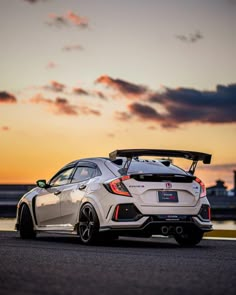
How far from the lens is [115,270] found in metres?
8.28

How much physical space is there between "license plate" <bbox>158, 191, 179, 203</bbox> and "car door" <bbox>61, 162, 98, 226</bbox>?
4.40ft

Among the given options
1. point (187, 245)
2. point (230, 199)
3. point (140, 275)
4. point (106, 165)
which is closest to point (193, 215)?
point (187, 245)

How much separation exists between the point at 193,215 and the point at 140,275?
15.5ft

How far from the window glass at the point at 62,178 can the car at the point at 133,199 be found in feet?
0.49

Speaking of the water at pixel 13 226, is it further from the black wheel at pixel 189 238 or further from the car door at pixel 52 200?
the black wheel at pixel 189 238

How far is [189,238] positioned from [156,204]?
1202mm

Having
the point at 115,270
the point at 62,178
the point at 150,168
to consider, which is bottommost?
the point at 115,270

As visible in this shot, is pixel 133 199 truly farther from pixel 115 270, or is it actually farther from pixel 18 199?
pixel 18 199

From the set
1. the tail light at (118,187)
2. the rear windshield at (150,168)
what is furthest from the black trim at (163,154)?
the tail light at (118,187)

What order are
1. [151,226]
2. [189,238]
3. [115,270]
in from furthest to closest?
1. [189,238]
2. [151,226]
3. [115,270]

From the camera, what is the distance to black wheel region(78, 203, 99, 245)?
12234 millimetres

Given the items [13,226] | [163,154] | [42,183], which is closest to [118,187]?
[163,154]

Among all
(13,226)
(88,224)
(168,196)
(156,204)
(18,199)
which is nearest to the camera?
(156,204)

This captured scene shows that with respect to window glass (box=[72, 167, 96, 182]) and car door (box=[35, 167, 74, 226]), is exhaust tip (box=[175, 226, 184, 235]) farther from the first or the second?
car door (box=[35, 167, 74, 226])
